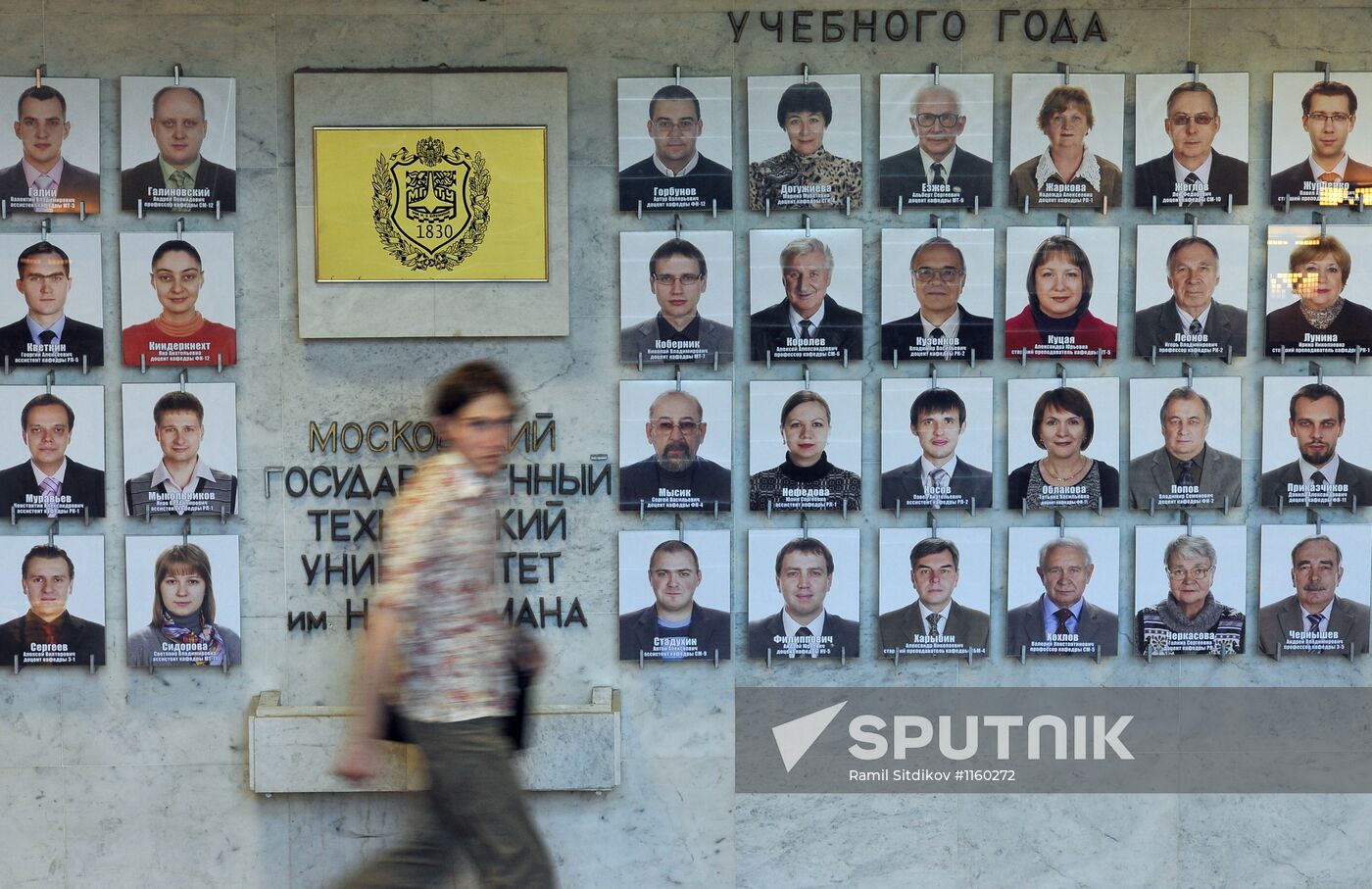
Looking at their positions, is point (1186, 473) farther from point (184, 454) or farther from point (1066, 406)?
point (184, 454)

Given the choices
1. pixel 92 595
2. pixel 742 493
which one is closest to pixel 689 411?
pixel 742 493

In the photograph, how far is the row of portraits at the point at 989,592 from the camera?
455 centimetres

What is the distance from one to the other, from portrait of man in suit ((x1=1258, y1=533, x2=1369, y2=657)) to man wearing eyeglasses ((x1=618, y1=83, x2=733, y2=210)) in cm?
247

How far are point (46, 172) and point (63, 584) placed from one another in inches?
58.2

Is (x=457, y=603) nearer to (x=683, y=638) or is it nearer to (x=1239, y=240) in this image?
(x=683, y=638)

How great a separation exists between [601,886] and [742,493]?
153 centimetres

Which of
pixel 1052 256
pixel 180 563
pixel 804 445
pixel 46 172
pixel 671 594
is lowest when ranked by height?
pixel 671 594

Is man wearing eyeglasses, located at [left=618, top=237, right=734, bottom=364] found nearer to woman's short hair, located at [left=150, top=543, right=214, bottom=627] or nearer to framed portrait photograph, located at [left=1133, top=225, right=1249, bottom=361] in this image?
framed portrait photograph, located at [left=1133, top=225, right=1249, bottom=361]

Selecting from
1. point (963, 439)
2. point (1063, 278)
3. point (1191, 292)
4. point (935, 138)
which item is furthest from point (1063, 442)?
point (935, 138)

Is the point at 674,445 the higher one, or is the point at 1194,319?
the point at 1194,319

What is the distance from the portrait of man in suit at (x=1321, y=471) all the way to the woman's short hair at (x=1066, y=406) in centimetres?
67

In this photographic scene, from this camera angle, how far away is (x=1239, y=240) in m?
4.53

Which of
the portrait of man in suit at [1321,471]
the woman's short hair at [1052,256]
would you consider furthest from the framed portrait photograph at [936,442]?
the portrait of man in suit at [1321,471]

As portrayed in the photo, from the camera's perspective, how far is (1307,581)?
15.0 feet
